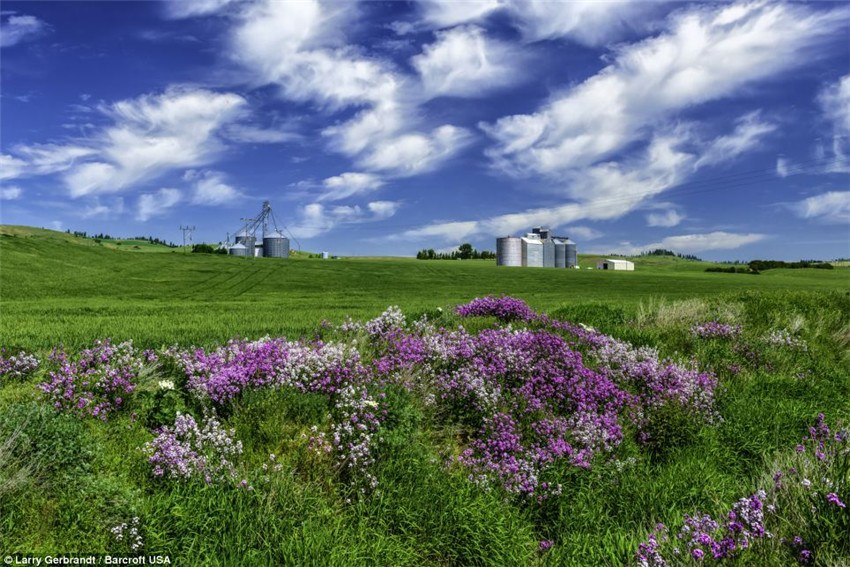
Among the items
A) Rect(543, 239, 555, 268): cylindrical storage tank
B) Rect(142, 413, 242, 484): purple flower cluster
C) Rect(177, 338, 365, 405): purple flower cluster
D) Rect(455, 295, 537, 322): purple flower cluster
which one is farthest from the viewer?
Rect(543, 239, 555, 268): cylindrical storage tank

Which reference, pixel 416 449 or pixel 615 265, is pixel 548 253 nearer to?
pixel 615 265

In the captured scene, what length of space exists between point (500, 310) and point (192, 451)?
7.78 m

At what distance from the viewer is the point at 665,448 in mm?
6781

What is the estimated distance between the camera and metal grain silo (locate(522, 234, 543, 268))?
109375mm

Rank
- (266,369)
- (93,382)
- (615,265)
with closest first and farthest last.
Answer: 1. (93,382)
2. (266,369)
3. (615,265)

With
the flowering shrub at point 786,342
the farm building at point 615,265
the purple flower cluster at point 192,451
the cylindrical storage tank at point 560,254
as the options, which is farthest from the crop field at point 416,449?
the farm building at point 615,265

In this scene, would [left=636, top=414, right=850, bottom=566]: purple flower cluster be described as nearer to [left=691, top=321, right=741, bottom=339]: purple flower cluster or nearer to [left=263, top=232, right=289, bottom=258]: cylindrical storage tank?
[left=691, top=321, right=741, bottom=339]: purple flower cluster

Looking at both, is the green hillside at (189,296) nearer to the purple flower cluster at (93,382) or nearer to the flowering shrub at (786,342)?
the purple flower cluster at (93,382)

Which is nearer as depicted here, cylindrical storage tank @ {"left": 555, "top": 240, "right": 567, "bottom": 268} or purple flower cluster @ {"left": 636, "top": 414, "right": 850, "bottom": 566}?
purple flower cluster @ {"left": 636, "top": 414, "right": 850, "bottom": 566}

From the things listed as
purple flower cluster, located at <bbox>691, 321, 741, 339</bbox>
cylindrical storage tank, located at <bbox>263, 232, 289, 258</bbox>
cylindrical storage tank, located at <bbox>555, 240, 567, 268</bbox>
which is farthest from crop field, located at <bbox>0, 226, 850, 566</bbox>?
cylindrical storage tank, located at <bbox>555, 240, 567, 268</bbox>

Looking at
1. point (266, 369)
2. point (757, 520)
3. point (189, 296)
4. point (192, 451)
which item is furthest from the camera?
point (189, 296)

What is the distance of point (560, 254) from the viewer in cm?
11681

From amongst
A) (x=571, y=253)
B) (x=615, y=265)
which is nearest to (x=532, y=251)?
(x=571, y=253)

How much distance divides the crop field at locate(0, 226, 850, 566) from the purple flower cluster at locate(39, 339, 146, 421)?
0.03 meters
